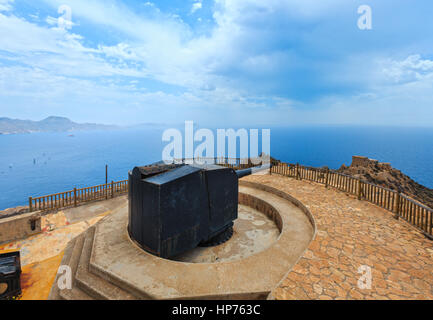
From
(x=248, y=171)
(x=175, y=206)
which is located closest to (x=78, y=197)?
(x=175, y=206)

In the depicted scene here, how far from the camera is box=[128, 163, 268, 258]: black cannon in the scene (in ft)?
16.0

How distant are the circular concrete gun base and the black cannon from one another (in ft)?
1.56

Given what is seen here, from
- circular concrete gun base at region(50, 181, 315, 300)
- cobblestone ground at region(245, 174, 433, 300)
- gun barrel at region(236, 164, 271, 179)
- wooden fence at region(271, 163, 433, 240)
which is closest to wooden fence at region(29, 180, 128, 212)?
circular concrete gun base at region(50, 181, 315, 300)

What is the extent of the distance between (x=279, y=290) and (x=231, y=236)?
352 centimetres

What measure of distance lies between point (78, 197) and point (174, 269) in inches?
402

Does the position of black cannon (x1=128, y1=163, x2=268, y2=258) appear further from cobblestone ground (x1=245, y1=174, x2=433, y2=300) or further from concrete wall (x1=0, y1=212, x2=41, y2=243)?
concrete wall (x1=0, y1=212, x2=41, y2=243)

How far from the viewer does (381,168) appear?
20.8 metres

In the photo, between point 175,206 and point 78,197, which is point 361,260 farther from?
point 78,197

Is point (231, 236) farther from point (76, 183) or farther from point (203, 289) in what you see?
point (76, 183)

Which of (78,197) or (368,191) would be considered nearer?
(368,191)

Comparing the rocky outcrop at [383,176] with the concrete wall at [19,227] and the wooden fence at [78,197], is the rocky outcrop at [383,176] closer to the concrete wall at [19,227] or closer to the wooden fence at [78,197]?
the wooden fence at [78,197]

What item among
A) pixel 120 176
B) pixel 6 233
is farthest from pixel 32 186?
pixel 6 233

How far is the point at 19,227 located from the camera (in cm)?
782

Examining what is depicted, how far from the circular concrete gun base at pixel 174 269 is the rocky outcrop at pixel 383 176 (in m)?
15.8
